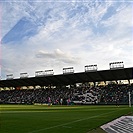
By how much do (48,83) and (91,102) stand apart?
22509 mm

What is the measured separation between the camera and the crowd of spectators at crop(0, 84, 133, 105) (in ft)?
232

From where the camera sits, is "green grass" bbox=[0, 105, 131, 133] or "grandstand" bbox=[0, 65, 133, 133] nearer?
"green grass" bbox=[0, 105, 131, 133]

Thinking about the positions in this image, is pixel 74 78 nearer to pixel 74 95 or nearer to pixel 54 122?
pixel 74 95

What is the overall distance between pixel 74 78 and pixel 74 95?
5400mm

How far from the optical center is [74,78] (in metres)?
80.2

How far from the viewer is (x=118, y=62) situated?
76.3 meters

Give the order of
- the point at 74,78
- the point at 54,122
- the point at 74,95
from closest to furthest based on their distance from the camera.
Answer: the point at 54,122
the point at 74,95
the point at 74,78

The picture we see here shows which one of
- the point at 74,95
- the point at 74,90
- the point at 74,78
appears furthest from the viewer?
the point at 74,90

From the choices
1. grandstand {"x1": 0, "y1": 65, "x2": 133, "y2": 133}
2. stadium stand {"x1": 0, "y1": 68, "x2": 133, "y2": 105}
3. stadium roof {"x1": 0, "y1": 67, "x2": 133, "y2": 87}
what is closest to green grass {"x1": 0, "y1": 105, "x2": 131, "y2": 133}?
grandstand {"x1": 0, "y1": 65, "x2": 133, "y2": 133}

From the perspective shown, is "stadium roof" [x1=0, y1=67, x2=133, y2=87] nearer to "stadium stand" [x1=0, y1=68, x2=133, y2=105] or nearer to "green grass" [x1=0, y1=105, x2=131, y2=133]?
"stadium stand" [x1=0, y1=68, x2=133, y2=105]

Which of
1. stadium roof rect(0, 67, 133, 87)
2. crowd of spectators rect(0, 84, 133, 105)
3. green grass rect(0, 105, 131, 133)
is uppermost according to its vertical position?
stadium roof rect(0, 67, 133, 87)

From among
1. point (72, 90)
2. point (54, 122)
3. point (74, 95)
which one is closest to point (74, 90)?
point (72, 90)

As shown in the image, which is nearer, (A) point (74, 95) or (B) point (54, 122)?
(B) point (54, 122)

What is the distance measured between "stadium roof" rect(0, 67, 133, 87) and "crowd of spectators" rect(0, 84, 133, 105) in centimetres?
267
